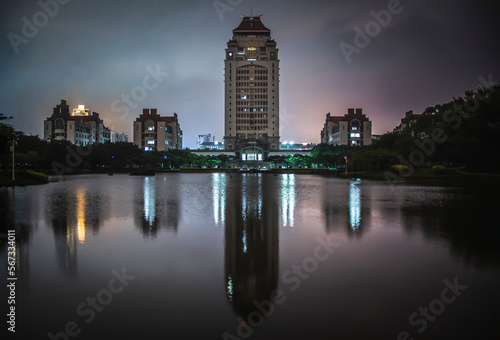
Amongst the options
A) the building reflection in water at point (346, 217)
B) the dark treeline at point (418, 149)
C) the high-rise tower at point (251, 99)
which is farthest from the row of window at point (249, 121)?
the building reflection in water at point (346, 217)

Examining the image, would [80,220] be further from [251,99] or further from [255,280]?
[251,99]

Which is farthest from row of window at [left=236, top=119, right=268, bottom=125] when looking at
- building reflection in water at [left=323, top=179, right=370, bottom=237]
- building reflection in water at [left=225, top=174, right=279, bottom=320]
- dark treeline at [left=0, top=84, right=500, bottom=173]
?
building reflection in water at [left=225, top=174, right=279, bottom=320]

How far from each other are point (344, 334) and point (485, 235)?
7.45 m

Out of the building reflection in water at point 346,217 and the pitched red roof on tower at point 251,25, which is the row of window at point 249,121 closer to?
the pitched red roof on tower at point 251,25

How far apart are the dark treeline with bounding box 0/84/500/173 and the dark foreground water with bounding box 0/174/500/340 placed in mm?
31902

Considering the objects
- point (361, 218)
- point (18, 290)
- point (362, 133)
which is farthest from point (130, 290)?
point (362, 133)

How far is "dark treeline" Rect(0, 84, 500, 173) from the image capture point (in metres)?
38.4

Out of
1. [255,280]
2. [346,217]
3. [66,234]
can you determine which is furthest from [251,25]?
[255,280]

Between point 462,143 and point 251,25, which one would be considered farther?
point 251,25

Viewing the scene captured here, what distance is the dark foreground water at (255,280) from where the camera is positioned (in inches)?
166

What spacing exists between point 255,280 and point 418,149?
→ 50252mm

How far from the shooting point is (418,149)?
161ft

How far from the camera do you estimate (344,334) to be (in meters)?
4.00

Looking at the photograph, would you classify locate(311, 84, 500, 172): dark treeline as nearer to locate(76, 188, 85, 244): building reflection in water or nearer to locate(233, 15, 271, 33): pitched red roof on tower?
locate(76, 188, 85, 244): building reflection in water
